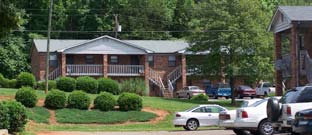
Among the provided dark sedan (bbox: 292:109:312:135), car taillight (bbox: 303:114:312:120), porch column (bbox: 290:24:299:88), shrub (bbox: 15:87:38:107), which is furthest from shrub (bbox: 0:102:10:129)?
porch column (bbox: 290:24:299:88)

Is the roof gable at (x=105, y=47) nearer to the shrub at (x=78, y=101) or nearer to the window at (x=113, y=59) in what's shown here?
the window at (x=113, y=59)

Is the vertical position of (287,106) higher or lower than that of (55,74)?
lower

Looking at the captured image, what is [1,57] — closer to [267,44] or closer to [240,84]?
[240,84]

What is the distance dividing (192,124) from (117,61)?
105 feet

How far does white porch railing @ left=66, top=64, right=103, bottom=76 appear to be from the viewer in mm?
59344

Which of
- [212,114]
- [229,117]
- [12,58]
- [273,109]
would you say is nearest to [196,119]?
[212,114]

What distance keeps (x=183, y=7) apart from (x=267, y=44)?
38.5 m

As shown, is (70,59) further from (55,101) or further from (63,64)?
(55,101)

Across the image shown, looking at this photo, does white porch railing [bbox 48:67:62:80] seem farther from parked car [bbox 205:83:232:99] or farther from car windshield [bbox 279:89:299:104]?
car windshield [bbox 279:89:299:104]

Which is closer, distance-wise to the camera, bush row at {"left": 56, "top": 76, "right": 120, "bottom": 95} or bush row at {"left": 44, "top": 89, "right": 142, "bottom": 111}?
bush row at {"left": 44, "top": 89, "right": 142, "bottom": 111}

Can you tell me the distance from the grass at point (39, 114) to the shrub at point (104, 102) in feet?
11.3

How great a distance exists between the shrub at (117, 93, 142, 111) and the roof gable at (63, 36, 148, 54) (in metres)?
21.7

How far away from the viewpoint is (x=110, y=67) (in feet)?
198

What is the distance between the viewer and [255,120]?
22.0 meters
